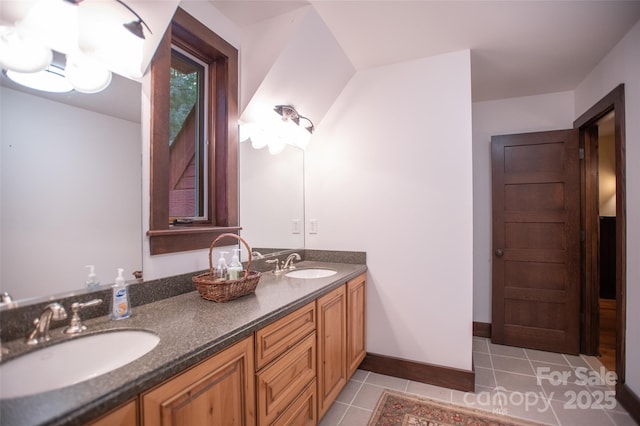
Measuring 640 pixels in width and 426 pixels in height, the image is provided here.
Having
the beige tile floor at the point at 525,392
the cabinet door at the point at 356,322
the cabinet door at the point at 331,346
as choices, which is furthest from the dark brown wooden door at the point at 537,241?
the cabinet door at the point at 331,346

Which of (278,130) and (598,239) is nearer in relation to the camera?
(278,130)

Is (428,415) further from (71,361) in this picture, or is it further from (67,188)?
(67,188)

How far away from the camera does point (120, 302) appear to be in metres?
1.13

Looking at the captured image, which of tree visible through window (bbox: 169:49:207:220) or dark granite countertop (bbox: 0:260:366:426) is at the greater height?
tree visible through window (bbox: 169:49:207:220)

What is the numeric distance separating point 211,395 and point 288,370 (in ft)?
1.61

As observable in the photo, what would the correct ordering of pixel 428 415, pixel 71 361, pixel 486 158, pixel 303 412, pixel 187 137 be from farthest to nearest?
1. pixel 486 158
2. pixel 428 415
3. pixel 187 137
4. pixel 303 412
5. pixel 71 361

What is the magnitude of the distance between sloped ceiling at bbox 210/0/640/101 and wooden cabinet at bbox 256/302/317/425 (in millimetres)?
1696

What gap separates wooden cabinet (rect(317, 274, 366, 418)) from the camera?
1680mm

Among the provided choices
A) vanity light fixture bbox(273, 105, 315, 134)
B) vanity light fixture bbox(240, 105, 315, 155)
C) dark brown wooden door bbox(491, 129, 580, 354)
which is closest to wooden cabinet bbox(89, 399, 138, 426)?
vanity light fixture bbox(240, 105, 315, 155)

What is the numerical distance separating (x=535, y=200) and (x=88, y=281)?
335 centimetres

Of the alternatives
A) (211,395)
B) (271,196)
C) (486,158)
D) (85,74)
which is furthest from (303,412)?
(486,158)

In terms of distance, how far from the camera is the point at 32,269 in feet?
3.28

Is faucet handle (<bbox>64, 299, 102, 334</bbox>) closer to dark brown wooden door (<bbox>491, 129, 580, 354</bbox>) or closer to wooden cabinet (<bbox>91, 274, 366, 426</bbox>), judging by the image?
wooden cabinet (<bbox>91, 274, 366, 426</bbox>)

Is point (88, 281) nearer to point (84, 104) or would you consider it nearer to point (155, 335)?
point (155, 335)
